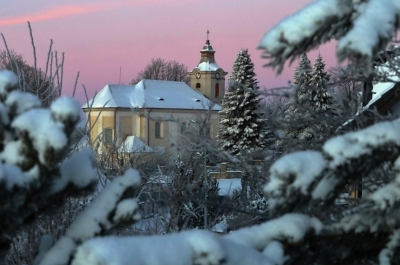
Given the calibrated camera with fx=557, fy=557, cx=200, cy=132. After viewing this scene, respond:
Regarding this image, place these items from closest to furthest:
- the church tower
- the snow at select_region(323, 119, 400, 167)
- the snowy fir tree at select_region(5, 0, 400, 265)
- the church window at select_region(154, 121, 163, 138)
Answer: the snowy fir tree at select_region(5, 0, 400, 265)
the snow at select_region(323, 119, 400, 167)
the church window at select_region(154, 121, 163, 138)
the church tower

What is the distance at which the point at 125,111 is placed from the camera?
157 feet

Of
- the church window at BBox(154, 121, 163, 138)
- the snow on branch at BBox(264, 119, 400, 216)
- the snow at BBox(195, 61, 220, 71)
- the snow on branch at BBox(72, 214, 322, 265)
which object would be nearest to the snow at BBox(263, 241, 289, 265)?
the snow on branch at BBox(72, 214, 322, 265)

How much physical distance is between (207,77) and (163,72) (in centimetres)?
1746

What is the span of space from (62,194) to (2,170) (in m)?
0.31

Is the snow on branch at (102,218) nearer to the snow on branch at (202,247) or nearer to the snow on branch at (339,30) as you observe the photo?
the snow on branch at (202,247)

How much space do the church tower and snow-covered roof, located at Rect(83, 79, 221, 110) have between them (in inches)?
184

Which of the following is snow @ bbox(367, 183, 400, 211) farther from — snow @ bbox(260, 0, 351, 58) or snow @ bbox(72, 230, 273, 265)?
snow @ bbox(260, 0, 351, 58)

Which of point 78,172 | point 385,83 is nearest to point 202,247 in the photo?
point 78,172

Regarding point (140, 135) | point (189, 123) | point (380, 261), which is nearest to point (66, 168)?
→ point (380, 261)

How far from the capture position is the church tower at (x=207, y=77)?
57.4 metres

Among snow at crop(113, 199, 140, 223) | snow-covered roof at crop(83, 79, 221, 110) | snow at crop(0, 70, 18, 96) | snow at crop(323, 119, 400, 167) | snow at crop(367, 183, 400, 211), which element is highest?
snow-covered roof at crop(83, 79, 221, 110)

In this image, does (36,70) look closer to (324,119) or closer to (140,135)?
(324,119)

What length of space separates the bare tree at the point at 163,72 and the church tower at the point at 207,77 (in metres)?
13.8

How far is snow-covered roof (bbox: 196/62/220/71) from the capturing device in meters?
57.6
